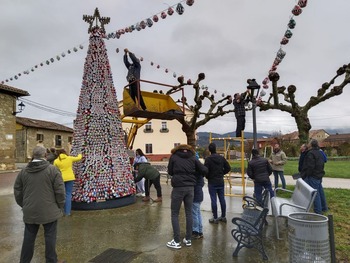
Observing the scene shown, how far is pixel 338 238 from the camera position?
4758mm

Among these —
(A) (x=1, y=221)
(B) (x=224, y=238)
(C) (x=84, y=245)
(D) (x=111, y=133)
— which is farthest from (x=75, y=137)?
(B) (x=224, y=238)

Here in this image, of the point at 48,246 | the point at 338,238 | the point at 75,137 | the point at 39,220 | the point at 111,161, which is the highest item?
the point at 75,137

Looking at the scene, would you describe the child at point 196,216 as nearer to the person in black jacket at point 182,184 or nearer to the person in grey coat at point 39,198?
the person in black jacket at point 182,184

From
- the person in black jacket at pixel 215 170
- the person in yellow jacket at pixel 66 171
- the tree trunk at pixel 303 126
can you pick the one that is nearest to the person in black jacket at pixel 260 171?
the person in black jacket at pixel 215 170

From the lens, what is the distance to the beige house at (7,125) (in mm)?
18641

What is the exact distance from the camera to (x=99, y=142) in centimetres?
754

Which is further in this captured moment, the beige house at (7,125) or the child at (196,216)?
the beige house at (7,125)

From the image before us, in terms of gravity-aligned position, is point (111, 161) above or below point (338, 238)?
above

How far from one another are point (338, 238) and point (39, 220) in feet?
15.4

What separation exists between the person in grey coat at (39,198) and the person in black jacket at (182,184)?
170 centimetres

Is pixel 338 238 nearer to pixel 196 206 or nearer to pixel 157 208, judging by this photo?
pixel 196 206

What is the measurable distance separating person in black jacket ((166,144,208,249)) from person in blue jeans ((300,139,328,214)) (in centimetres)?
298

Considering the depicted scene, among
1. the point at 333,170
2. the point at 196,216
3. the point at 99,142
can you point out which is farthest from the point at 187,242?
the point at 333,170

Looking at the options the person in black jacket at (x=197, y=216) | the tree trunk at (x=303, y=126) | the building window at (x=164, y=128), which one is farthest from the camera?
the building window at (x=164, y=128)
